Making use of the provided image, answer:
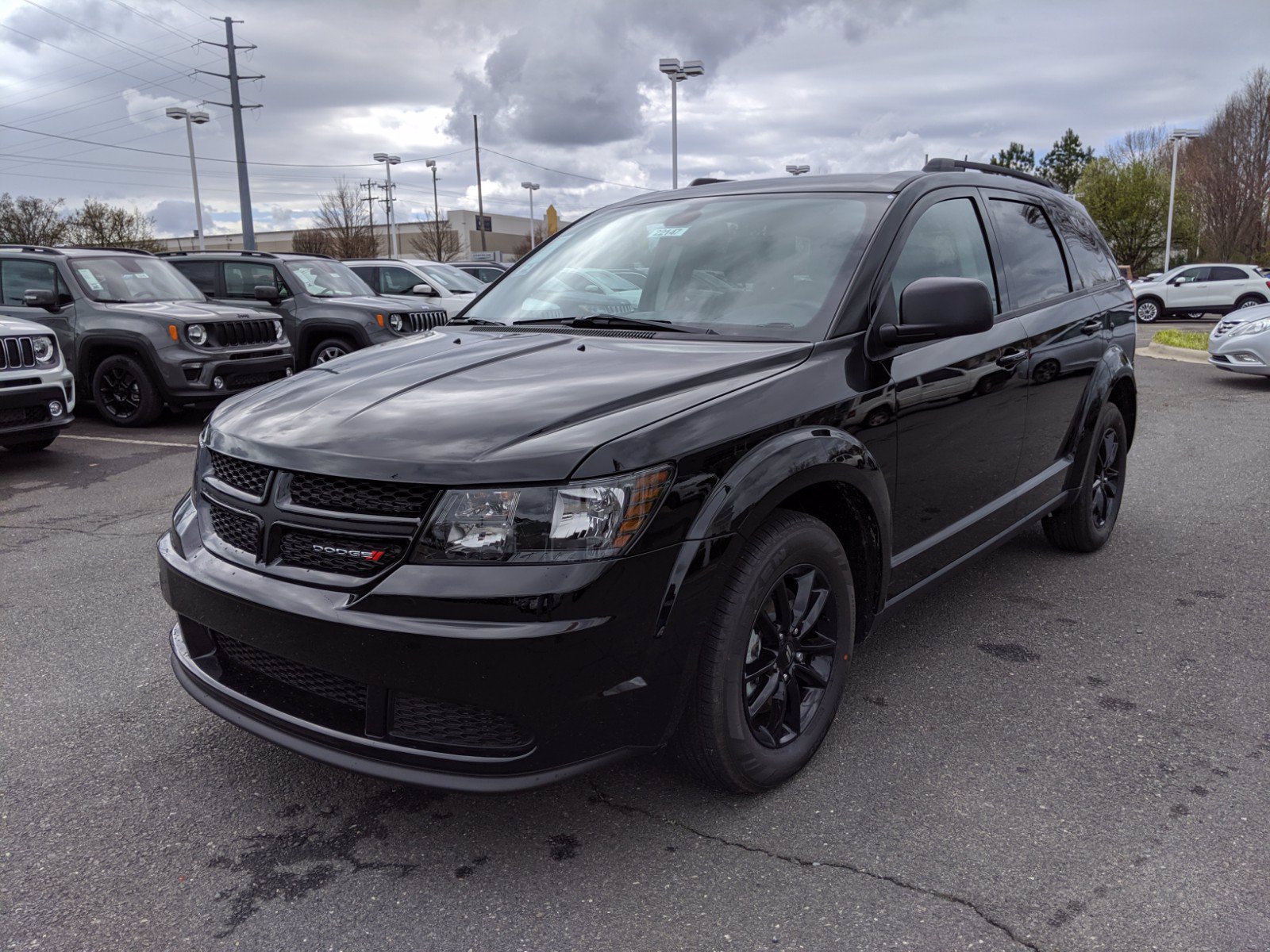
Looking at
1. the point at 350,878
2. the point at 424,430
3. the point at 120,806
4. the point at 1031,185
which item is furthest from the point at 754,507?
the point at 1031,185

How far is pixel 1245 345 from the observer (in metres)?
11.7

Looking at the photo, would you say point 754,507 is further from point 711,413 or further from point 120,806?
point 120,806

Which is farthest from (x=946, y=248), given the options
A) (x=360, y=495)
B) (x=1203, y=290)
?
(x=1203, y=290)

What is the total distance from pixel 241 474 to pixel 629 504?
1.11 m

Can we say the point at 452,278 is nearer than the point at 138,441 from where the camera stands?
No

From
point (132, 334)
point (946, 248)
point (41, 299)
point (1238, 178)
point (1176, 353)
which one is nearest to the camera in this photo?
point (946, 248)

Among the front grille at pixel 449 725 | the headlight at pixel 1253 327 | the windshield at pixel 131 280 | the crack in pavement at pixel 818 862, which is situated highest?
the windshield at pixel 131 280

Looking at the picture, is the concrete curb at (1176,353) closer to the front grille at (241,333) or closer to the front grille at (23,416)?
the front grille at (241,333)

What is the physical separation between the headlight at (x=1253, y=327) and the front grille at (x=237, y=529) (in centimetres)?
1271

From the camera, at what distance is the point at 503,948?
2.13 metres

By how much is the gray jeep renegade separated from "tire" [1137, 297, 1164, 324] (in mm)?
25040

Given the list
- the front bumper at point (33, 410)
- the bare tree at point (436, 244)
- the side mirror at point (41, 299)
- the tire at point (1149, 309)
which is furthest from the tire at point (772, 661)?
the bare tree at point (436, 244)

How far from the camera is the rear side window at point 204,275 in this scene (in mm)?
12078

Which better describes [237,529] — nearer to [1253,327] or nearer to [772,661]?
[772,661]
